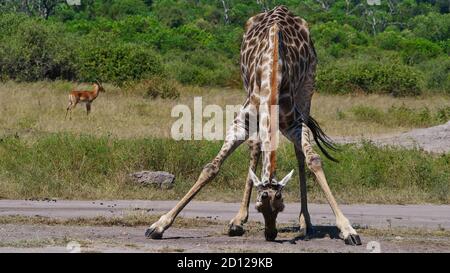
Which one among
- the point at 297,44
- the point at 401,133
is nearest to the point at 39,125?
the point at 401,133

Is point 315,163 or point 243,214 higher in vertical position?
point 315,163

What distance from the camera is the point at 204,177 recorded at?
32.0 feet

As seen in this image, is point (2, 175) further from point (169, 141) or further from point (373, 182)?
point (373, 182)

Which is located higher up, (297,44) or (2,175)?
(297,44)

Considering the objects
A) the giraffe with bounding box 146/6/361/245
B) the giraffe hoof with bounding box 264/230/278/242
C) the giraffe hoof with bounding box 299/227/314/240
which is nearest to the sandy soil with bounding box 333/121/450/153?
the giraffe with bounding box 146/6/361/245

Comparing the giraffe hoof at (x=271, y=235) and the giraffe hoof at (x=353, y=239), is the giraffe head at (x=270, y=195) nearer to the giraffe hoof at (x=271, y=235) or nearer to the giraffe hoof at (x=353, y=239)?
the giraffe hoof at (x=271, y=235)

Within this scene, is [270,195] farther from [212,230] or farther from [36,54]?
[36,54]

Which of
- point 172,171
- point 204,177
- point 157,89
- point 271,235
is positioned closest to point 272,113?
point 204,177

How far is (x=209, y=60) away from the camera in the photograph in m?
43.5

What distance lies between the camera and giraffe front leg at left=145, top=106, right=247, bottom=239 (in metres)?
9.66

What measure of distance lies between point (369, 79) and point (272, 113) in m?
26.6

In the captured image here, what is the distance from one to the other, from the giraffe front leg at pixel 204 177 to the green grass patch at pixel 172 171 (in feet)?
12.5

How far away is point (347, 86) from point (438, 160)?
18.4 metres

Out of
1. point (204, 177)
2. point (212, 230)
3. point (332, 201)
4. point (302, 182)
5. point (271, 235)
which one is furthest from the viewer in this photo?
point (302, 182)
